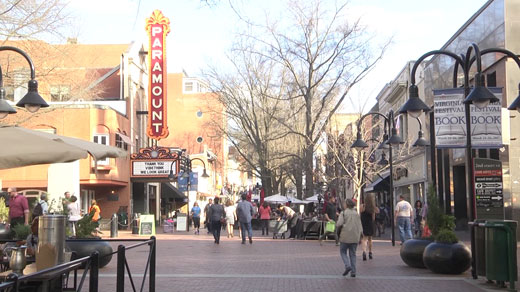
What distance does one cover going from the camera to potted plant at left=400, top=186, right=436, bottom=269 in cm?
1319

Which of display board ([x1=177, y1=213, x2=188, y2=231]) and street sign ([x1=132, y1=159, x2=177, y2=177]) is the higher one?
street sign ([x1=132, y1=159, x2=177, y2=177])

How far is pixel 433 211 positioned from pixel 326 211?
1047cm

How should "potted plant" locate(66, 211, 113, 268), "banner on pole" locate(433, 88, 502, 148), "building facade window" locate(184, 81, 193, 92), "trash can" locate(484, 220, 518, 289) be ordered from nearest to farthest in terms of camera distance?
"trash can" locate(484, 220, 518, 289), "potted plant" locate(66, 211, 113, 268), "banner on pole" locate(433, 88, 502, 148), "building facade window" locate(184, 81, 193, 92)

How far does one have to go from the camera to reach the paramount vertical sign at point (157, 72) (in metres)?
37.9

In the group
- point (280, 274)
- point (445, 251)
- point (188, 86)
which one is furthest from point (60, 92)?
point (188, 86)

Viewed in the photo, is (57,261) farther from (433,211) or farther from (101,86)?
(101,86)

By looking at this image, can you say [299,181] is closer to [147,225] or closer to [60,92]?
[147,225]

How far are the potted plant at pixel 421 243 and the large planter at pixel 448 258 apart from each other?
642 mm

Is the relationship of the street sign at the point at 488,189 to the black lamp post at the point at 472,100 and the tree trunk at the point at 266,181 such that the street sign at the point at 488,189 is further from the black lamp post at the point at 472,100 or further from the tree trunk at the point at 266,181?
the tree trunk at the point at 266,181

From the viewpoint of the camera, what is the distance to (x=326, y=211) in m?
23.6

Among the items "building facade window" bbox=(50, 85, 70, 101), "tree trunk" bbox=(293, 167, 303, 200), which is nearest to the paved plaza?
"building facade window" bbox=(50, 85, 70, 101)

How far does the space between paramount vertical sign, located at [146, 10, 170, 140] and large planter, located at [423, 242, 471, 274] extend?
2739 centimetres

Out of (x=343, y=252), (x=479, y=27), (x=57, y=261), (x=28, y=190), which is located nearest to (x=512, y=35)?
(x=479, y=27)

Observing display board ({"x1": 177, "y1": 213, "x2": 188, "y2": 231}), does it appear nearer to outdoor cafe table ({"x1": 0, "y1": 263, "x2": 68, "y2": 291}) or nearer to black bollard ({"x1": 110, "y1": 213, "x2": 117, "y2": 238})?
black bollard ({"x1": 110, "y1": 213, "x2": 117, "y2": 238})
